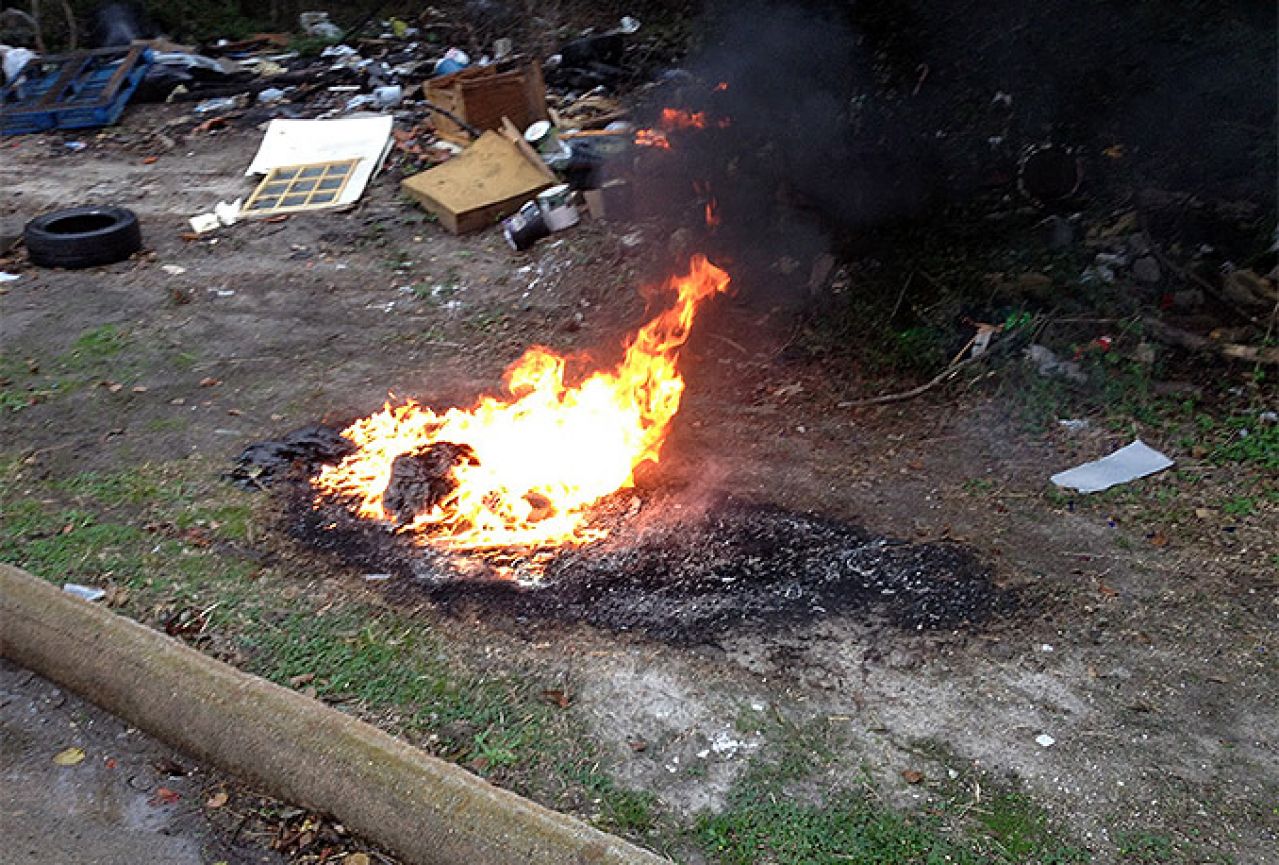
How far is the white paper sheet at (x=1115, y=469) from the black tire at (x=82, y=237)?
23.6 ft

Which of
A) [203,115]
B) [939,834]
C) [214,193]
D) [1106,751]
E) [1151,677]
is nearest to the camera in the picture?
[939,834]

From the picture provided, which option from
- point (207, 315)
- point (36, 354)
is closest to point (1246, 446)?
point (207, 315)

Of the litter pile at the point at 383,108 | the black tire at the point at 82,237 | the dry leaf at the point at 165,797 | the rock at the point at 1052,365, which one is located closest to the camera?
the dry leaf at the point at 165,797

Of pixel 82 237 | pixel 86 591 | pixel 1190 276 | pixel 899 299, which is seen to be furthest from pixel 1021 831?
pixel 82 237

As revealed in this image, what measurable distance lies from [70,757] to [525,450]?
8.18 ft

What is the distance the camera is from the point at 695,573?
4.88 m

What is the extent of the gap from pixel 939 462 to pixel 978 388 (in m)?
0.78

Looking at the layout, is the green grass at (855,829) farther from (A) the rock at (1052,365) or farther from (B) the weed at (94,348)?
(B) the weed at (94,348)

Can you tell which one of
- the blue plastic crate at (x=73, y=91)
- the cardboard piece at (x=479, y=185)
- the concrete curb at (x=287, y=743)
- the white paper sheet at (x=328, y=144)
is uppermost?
the concrete curb at (x=287, y=743)

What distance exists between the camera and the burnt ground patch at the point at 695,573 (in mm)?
4633

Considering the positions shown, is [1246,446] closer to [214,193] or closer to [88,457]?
[88,457]

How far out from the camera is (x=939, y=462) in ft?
19.2

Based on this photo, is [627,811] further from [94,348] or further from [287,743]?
[94,348]

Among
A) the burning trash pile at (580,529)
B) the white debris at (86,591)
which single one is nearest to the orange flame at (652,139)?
the burning trash pile at (580,529)
